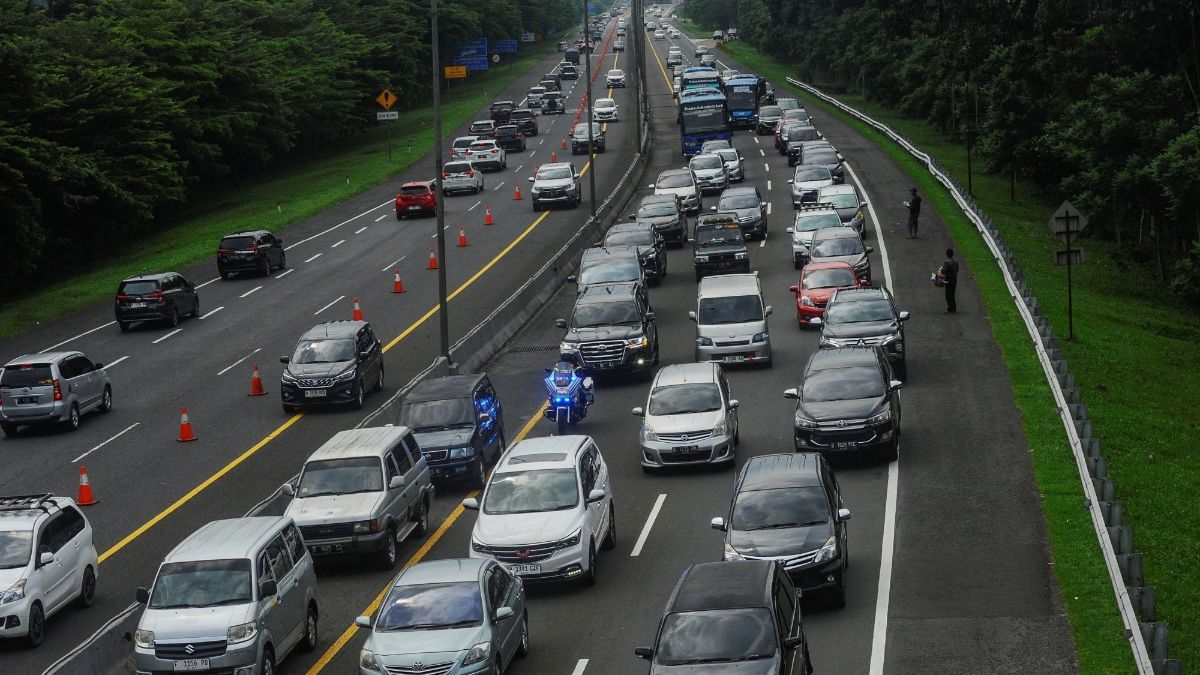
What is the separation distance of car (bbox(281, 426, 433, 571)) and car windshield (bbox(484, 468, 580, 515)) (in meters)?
1.83

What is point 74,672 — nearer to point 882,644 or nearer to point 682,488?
point 882,644

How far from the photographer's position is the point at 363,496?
926 inches

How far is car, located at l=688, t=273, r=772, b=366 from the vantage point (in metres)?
35.8

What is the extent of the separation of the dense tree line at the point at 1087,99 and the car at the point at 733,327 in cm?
1806

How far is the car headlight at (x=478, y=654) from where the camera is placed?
16.8 meters

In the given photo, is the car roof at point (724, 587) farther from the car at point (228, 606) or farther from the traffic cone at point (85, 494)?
the traffic cone at point (85, 494)

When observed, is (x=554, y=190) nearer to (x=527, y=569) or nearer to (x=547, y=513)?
(x=547, y=513)

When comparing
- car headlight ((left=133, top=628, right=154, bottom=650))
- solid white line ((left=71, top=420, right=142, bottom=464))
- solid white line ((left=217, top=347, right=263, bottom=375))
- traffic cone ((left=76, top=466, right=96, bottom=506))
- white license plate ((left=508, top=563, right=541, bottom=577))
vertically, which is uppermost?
car headlight ((left=133, top=628, right=154, bottom=650))

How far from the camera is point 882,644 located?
18.3m

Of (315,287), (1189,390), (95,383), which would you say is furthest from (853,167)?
(95,383)

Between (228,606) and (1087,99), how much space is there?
51.3 meters

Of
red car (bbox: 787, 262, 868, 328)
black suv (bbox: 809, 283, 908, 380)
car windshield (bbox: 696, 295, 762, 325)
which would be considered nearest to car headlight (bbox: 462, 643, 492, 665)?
black suv (bbox: 809, 283, 908, 380)

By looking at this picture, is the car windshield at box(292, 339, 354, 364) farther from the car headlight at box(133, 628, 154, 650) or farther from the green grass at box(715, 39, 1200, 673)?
the car headlight at box(133, 628, 154, 650)

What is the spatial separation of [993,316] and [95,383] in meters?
22.1
